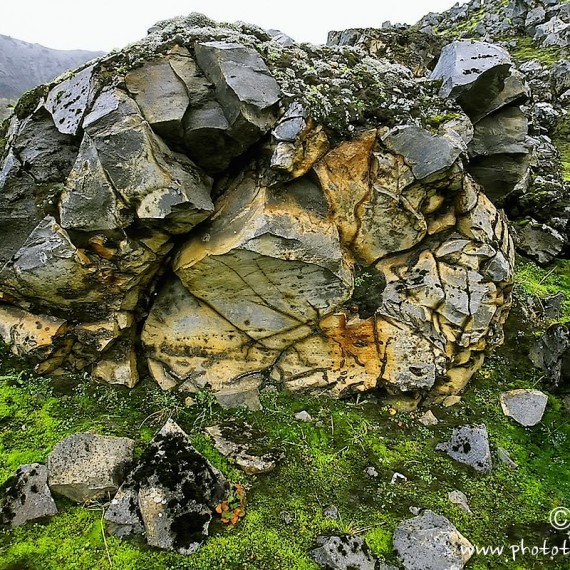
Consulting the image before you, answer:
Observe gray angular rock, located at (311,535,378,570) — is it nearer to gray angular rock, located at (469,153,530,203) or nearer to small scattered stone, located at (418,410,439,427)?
small scattered stone, located at (418,410,439,427)

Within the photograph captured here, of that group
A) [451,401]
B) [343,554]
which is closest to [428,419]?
[451,401]

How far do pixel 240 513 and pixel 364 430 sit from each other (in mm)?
2822

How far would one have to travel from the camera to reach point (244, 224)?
7.98 m

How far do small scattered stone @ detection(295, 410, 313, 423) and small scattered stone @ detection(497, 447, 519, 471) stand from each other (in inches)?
134

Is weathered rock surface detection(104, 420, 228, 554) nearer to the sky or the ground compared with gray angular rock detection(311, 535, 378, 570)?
nearer to the sky

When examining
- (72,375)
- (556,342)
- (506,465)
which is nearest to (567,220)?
(556,342)

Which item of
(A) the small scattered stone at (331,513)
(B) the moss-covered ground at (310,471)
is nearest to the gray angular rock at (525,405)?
(B) the moss-covered ground at (310,471)

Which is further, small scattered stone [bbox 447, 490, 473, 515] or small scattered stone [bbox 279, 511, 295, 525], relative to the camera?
small scattered stone [bbox 447, 490, 473, 515]

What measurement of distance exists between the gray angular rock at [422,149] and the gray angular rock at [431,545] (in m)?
5.81

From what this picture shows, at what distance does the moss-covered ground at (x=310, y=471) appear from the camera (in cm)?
580

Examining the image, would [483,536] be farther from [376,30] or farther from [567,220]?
[376,30]

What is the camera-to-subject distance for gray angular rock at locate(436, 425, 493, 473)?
769 cm

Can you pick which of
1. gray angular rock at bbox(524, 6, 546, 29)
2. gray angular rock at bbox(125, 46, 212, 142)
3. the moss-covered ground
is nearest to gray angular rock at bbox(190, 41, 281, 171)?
gray angular rock at bbox(125, 46, 212, 142)

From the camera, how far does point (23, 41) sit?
84625 mm
